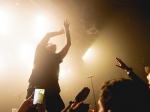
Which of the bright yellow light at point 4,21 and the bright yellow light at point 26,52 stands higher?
the bright yellow light at point 4,21

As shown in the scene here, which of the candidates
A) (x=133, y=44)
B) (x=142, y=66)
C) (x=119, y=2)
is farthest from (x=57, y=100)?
(x=142, y=66)

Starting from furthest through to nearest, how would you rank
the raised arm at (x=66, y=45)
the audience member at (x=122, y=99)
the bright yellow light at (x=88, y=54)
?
the bright yellow light at (x=88, y=54), the raised arm at (x=66, y=45), the audience member at (x=122, y=99)

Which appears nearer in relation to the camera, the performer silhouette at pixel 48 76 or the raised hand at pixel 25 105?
the raised hand at pixel 25 105

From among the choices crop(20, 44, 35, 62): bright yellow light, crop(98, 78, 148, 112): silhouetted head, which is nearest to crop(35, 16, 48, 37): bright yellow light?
crop(20, 44, 35, 62): bright yellow light

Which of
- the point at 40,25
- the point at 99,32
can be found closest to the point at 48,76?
the point at 40,25

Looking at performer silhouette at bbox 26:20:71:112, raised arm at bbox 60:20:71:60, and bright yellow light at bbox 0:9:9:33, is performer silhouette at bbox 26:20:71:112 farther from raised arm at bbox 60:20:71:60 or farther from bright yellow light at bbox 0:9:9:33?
bright yellow light at bbox 0:9:9:33

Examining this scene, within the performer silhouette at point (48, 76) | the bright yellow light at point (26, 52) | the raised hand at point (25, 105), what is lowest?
the raised hand at point (25, 105)

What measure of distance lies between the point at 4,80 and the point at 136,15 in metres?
9.92

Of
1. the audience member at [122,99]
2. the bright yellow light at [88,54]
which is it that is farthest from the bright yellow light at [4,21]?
the audience member at [122,99]

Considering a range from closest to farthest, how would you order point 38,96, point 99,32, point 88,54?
point 38,96
point 99,32
point 88,54

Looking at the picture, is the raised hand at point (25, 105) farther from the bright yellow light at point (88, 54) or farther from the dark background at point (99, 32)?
the bright yellow light at point (88, 54)

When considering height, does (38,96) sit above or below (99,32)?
below

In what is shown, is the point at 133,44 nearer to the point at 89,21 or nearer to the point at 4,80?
the point at 89,21

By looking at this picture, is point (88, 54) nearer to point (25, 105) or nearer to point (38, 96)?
point (38, 96)
